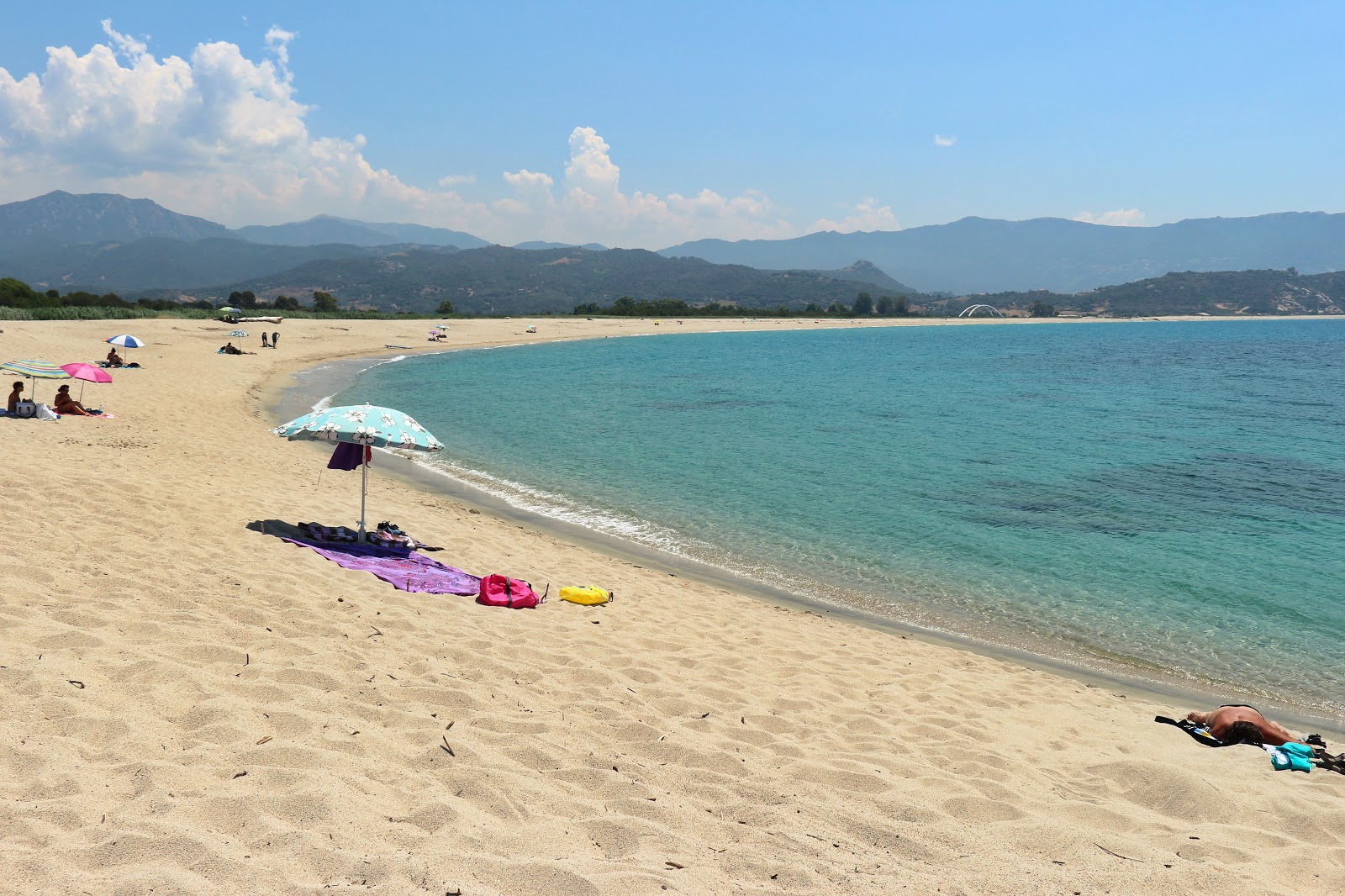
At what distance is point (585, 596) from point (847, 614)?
431cm

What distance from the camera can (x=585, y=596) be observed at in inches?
410

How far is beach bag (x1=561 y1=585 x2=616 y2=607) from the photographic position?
1037 centimetres

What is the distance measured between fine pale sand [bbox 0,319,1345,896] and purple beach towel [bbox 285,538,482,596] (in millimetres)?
402

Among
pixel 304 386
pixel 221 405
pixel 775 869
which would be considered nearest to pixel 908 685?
pixel 775 869

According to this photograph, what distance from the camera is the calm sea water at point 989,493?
1229cm

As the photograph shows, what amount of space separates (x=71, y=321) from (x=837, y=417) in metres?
47.5

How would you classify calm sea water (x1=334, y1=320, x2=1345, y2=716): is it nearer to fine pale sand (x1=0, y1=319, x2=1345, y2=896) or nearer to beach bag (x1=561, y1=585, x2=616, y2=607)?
fine pale sand (x1=0, y1=319, x2=1345, y2=896)

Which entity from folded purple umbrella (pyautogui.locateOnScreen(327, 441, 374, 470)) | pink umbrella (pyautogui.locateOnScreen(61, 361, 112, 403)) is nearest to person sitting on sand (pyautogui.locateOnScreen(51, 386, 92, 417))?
pink umbrella (pyautogui.locateOnScreen(61, 361, 112, 403))

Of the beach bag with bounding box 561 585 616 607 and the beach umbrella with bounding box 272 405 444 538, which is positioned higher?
the beach umbrella with bounding box 272 405 444 538

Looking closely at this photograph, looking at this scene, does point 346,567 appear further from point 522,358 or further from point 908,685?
point 522,358

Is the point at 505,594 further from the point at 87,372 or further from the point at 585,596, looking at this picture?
the point at 87,372

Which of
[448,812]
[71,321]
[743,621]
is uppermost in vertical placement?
[71,321]

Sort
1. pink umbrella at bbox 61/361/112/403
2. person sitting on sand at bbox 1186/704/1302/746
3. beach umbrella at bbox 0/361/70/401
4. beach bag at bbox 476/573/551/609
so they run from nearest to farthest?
1. person sitting on sand at bbox 1186/704/1302/746
2. beach bag at bbox 476/573/551/609
3. beach umbrella at bbox 0/361/70/401
4. pink umbrella at bbox 61/361/112/403

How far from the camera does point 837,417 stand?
34.4m
